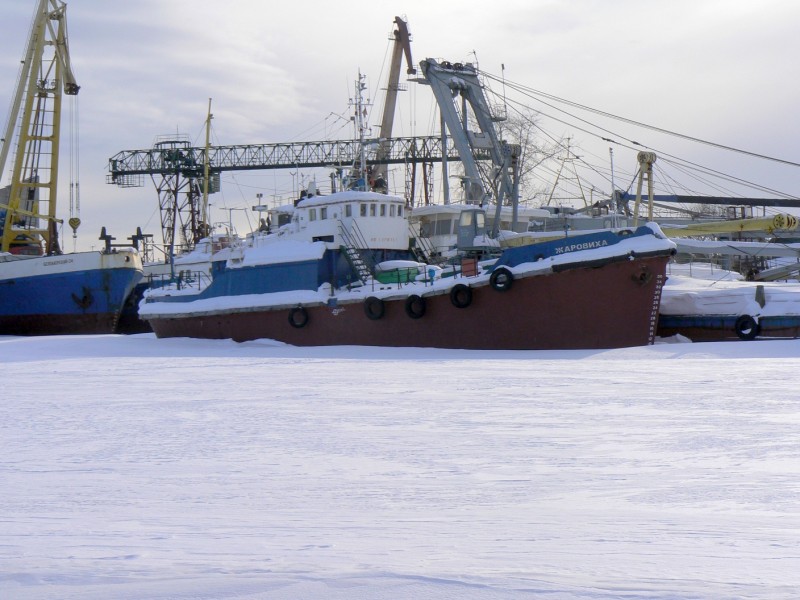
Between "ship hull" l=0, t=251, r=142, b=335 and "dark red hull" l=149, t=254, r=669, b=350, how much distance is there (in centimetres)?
1882

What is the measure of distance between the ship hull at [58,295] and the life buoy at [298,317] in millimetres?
16674

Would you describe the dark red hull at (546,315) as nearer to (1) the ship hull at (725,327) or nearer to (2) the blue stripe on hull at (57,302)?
(1) the ship hull at (725,327)

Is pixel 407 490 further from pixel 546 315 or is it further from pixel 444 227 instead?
pixel 444 227

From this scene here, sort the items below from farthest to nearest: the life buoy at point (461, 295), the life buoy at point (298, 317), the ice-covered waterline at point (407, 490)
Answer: the life buoy at point (298, 317) < the life buoy at point (461, 295) < the ice-covered waterline at point (407, 490)

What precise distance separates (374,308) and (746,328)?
29.2 ft

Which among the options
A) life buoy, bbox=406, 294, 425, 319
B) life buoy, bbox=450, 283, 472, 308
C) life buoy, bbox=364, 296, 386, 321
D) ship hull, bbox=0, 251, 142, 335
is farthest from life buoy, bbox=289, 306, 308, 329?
ship hull, bbox=0, 251, 142, 335

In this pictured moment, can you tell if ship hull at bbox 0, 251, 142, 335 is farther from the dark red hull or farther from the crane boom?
the dark red hull

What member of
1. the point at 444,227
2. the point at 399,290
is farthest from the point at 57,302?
the point at 399,290

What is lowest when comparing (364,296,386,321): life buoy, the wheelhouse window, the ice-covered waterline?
the ice-covered waterline

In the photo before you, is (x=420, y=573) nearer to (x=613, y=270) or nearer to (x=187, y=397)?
(x=187, y=397)

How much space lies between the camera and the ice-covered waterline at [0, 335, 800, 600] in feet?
15.0

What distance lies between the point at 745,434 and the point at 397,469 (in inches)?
134

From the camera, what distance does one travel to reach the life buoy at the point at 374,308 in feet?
75.5

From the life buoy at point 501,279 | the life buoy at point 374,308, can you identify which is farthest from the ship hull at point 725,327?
the life buoy at point 374,308
